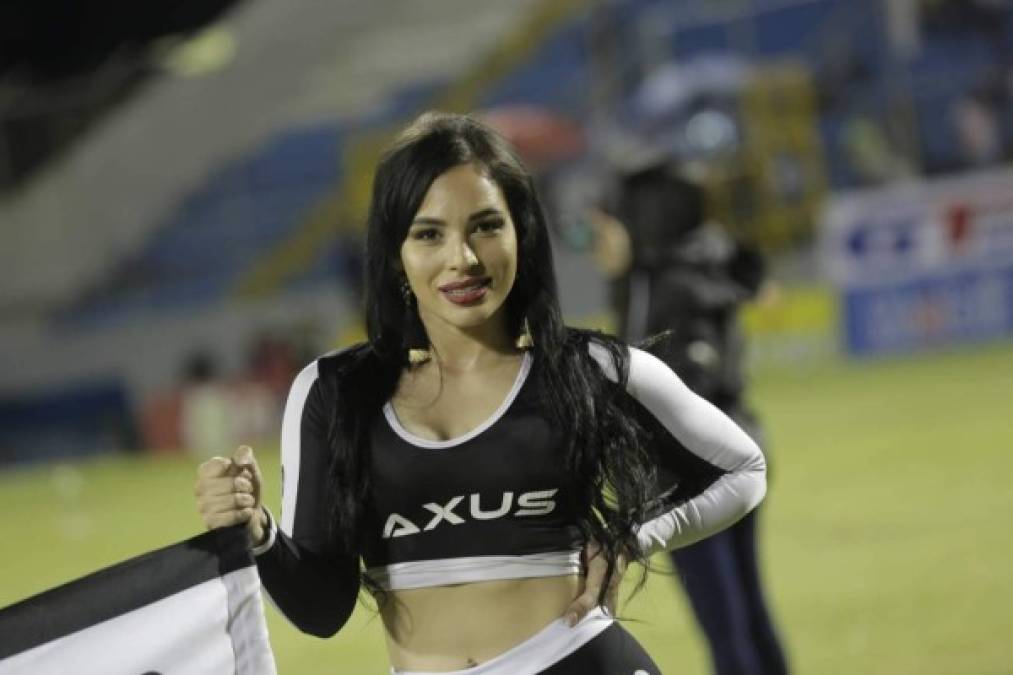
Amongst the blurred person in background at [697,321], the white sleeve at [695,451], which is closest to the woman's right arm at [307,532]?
the white sleeve at [695,451]

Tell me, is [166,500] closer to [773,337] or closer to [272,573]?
[773,337]

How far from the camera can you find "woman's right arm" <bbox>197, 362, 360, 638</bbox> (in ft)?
10.9

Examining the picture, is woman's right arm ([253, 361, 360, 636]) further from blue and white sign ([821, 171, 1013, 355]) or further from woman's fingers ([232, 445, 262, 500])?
blue and white sign ([821, 171, 1013, 355])

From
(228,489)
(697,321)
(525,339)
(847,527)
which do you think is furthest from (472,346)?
(847,527)

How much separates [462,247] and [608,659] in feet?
2.44

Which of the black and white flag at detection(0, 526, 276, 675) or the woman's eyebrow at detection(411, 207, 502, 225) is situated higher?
the woman's eyebrow at detection(411, 207, 502, 225)

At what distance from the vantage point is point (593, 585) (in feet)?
10.8

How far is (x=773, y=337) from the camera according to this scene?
22438 millimetres

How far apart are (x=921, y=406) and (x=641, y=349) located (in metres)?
13.3

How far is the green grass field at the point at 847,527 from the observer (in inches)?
328

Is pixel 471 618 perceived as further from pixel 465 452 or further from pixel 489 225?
→ pixel 489 225

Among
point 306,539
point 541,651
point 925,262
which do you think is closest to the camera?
point 541,651

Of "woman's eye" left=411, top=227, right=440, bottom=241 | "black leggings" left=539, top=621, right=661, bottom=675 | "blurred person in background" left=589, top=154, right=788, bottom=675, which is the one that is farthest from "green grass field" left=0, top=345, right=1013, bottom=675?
"blurred person in background" left=589, top=154, right=788, bottom=675

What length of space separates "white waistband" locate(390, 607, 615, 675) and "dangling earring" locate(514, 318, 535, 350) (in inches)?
19.6
